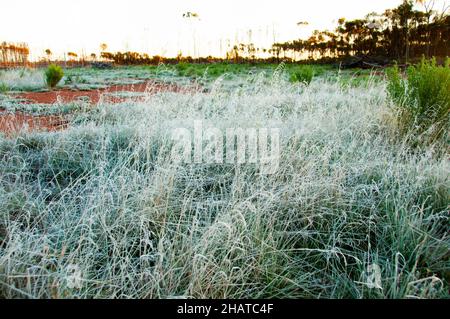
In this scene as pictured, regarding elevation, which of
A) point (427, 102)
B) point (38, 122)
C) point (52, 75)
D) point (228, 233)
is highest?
point (52, 75)

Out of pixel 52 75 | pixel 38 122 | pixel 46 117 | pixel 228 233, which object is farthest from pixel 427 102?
pixel 52 75

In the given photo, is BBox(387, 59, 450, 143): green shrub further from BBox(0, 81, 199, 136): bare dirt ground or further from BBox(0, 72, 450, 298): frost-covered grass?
BBox(0, 81, 199, 136): bare dirt ground

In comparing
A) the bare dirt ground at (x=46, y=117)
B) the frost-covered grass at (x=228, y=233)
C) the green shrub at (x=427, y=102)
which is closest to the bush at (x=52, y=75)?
the bare dirt ground at (x=46, y=117)

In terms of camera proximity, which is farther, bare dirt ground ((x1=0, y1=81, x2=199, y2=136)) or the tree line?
the tree line

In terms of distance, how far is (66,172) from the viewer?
294 centimetres

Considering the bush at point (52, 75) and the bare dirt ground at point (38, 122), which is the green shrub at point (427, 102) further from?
the bush at point (52, 75)

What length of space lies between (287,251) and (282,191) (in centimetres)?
46

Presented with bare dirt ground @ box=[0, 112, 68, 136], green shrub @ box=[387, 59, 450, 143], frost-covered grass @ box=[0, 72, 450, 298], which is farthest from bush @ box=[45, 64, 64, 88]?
green shrub @ box=[387, 59, 450, 143]

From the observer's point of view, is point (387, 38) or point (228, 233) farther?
point (387, 38)

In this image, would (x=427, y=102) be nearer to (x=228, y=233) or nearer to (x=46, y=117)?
(x=228, y=233)

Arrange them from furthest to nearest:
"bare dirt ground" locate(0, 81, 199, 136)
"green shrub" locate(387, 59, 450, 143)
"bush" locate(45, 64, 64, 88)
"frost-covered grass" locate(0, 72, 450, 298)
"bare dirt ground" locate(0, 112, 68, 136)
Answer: "bush" locate(45, 64, 64, 88)
"bare dirt ground" locate(0, 112, 68, 136)
"bare dirt ground" locate(0, 81, 199, 136)
"green shrub" locate(387, 59, 450, 143)
"frost-covered grass" locate(0, 72, 450, 298)
